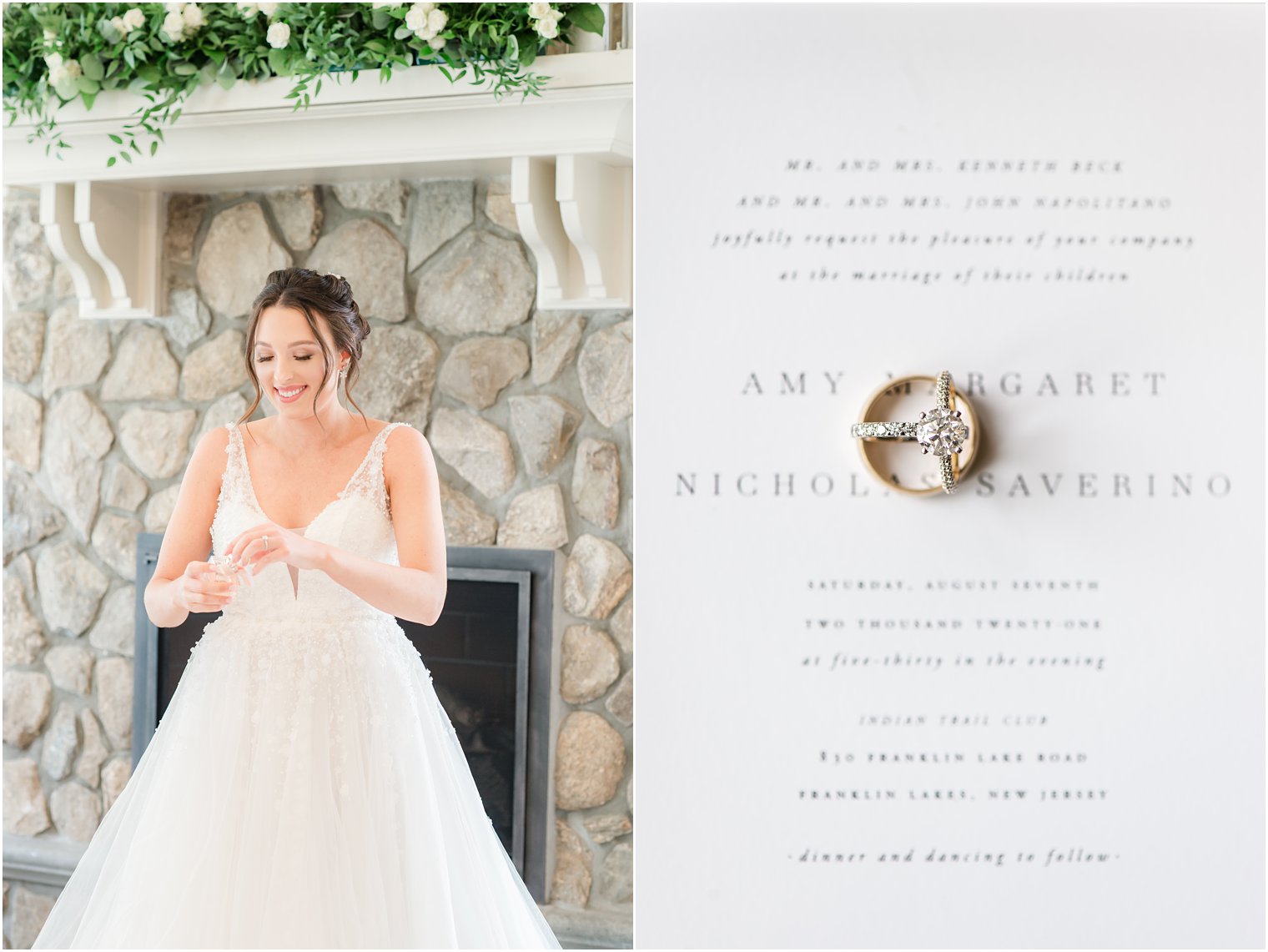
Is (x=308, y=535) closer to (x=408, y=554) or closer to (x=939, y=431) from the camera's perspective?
(x=408, y=554)

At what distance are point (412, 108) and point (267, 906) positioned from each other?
1.06 metres

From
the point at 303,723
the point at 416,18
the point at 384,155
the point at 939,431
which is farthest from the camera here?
the point at 384,155

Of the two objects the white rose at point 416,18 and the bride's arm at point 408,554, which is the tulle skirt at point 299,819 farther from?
the white rose at point 416,18

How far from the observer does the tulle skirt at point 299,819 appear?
110cm

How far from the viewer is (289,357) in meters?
1.25

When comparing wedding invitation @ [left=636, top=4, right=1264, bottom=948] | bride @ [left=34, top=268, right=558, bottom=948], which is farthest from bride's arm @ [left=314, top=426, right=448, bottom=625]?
wedding invitation @ [left=636, top=4, right=1264, bottom=948]

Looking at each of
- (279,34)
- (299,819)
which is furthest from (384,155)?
(299,819)

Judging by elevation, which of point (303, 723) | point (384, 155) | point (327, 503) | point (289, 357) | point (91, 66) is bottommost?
point (303, 723)

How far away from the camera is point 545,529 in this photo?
1.63 m

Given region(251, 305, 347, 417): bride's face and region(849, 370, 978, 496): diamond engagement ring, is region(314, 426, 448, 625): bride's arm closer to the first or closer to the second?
region(251, 305, 347, 417): bride's face

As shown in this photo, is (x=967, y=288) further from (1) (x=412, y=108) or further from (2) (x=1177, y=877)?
(1) (x=412, y=108)

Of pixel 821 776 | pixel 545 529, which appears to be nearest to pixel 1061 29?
pixel 821 776

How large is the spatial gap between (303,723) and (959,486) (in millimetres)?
1028

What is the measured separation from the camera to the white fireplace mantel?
1.40 metres
